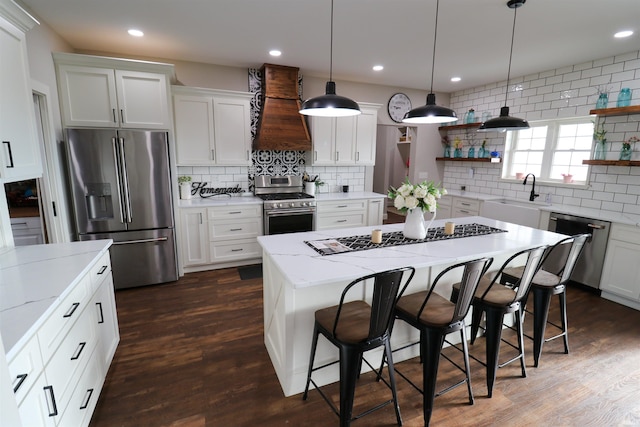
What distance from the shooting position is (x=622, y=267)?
127 inches

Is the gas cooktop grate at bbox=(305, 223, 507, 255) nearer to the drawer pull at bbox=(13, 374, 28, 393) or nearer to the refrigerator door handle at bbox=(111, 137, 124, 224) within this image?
the drawer pull at bbox=(13, 374, 28, 393)

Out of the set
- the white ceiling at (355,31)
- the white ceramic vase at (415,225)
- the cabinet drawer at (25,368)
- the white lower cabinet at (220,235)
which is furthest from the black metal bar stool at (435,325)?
the white lower cabinet at (220,235)

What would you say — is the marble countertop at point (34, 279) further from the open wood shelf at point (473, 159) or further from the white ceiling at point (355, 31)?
the open wood shelf at point (473, 159)

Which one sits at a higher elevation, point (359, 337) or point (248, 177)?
point (248, 177)

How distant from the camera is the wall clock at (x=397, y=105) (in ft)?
17.7

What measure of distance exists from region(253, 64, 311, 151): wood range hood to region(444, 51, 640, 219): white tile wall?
3171 mm

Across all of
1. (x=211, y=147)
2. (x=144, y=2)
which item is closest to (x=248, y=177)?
(x=211, y=147)

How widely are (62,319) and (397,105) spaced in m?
5.31

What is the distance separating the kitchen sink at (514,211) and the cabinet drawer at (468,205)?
126mm

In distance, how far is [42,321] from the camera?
1253 mm

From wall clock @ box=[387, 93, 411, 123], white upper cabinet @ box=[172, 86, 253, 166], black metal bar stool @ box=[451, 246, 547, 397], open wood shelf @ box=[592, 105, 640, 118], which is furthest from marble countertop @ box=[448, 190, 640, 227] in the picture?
white upper cabinet @ box=[172, 86, 253, 166]

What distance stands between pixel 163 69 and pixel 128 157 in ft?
3.35

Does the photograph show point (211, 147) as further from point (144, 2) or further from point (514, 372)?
point (514, 372)

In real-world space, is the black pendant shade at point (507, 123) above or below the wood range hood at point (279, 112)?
below
